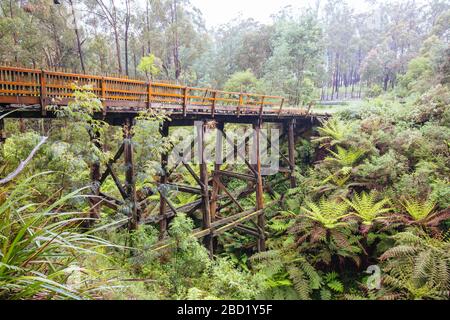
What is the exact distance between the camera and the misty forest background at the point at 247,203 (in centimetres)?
254

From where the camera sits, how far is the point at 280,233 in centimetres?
967

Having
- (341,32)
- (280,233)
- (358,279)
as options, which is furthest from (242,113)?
(341,32)

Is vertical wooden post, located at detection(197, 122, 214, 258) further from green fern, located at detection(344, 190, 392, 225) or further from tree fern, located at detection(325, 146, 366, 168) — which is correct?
tree fern, located at detection(325, 146, 366, 168)

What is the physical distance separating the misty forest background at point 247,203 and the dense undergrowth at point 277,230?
0.10 ft

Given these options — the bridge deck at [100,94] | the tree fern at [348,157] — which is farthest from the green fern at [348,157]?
the bridge deck at [100,94]

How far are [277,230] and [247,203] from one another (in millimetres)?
2112

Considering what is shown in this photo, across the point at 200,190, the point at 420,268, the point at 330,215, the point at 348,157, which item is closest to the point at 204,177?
the point at 200,190

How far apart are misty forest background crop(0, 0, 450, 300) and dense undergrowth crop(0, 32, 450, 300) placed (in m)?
0.03

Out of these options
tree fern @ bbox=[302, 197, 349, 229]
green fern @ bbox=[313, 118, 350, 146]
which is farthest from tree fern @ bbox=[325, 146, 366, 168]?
tree fern @ bbox=[302, 197, 349, 229]

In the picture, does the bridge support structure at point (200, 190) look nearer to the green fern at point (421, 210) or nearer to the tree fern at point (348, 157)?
the tree fern at point (348, 157)

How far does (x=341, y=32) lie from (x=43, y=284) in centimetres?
4730

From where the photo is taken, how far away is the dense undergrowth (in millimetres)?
2352

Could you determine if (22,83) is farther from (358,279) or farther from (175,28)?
(175,28)
